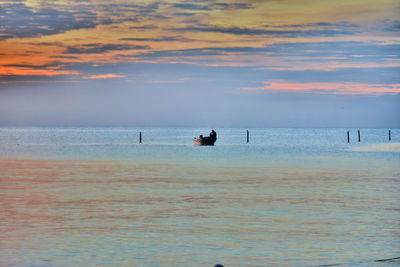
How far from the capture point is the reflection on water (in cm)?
1570

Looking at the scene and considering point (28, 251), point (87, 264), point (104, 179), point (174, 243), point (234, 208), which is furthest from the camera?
point (104, 179)

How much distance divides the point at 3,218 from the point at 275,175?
2356 cm

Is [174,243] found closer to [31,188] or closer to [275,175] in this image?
[31,188]

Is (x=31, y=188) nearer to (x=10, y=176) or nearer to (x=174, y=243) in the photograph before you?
(x=10, y=176)

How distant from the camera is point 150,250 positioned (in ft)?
53.5

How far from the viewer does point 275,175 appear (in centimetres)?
4216

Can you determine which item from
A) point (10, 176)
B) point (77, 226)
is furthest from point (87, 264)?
point (10, 176)

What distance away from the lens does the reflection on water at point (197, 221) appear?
51.5ft

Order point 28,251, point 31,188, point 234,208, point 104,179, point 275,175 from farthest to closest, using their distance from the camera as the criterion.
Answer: point 275,175, point 104,179, point 31,188, point 234,208, point 28,251

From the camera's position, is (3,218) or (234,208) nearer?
(3,218)

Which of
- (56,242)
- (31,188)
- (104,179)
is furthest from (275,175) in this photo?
(56,242)

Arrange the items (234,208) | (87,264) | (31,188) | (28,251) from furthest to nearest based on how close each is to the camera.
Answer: (31,188) < (234,208) < (28,251) < (87,264)

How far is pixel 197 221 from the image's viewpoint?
70.1 ft

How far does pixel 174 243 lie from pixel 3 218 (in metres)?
7.78
